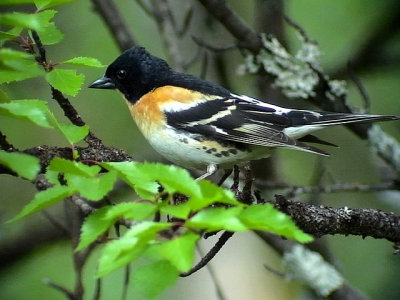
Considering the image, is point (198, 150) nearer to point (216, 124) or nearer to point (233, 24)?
point (216, 124)

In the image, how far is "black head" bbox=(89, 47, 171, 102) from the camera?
4.28 metres

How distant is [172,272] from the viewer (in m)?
1.64

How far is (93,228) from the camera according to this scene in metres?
1.80

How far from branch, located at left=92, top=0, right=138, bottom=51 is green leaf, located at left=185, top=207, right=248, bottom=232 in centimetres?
361

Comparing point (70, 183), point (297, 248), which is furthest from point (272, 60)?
point (70, 183)

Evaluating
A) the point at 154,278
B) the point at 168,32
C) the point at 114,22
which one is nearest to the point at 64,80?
the point at 154,278

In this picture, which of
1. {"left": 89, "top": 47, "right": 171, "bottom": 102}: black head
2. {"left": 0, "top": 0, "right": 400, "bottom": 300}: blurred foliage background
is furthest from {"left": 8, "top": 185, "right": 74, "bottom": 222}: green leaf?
{"left": 0, "top": 0, "right": 400, "bottom": 300}: blurred foliage background

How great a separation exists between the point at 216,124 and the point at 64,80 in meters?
1.49

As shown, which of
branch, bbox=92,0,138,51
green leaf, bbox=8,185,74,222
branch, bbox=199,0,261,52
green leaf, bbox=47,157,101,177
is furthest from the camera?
branch, bbox=92,0,138,51

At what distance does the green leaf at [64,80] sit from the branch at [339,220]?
1.04m

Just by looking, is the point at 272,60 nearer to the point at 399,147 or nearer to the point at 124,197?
the point at 399,147

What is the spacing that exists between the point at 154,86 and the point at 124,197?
1.26 metres

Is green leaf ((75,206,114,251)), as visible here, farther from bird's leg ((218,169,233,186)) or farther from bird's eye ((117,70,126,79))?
bird's eye ((117,70,126,79))

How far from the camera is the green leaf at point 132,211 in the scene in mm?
1662
